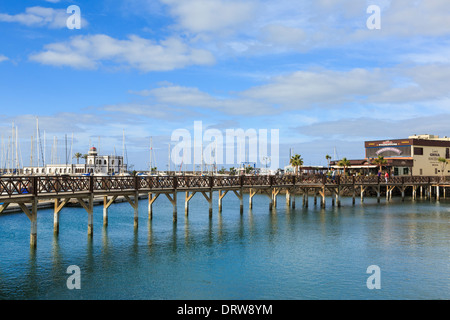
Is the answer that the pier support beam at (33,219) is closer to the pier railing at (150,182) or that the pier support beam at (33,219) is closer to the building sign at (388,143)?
the pier railing at (150,182)

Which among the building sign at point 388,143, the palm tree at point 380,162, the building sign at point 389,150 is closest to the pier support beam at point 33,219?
the palm tree at point 380,162

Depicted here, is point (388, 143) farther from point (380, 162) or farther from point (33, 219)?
point (33, 219)

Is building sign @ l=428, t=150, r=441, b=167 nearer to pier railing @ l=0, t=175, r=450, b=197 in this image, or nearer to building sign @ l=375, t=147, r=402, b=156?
building sign @ l=375, t=147, r=402, b=156

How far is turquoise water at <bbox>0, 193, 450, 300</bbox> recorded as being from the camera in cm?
1778

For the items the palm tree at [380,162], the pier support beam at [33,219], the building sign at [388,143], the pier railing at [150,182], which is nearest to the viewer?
the pier support beam at [33,219]

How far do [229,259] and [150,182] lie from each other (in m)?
13.9

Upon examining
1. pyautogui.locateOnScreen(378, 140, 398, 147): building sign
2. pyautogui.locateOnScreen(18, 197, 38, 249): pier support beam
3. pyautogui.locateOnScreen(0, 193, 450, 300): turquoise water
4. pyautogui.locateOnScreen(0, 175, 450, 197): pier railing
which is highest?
pyautogui.locateOnScreen(378, 140, 398, 147): building sign

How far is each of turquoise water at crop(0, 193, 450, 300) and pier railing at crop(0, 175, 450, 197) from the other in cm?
382

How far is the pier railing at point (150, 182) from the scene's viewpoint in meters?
24.5

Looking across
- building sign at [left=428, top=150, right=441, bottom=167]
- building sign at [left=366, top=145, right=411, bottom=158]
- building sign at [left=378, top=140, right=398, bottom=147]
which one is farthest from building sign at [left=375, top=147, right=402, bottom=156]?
building sign at [left=428, top=150, right=441, bottom=167]

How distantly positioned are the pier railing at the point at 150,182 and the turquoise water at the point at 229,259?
3.82m

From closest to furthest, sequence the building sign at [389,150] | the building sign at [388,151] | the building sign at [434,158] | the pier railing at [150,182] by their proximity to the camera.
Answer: the pier railing at [150,182] < the building sign at [388,151] < the building sign at [389,150] < the building sign at [434,158]
